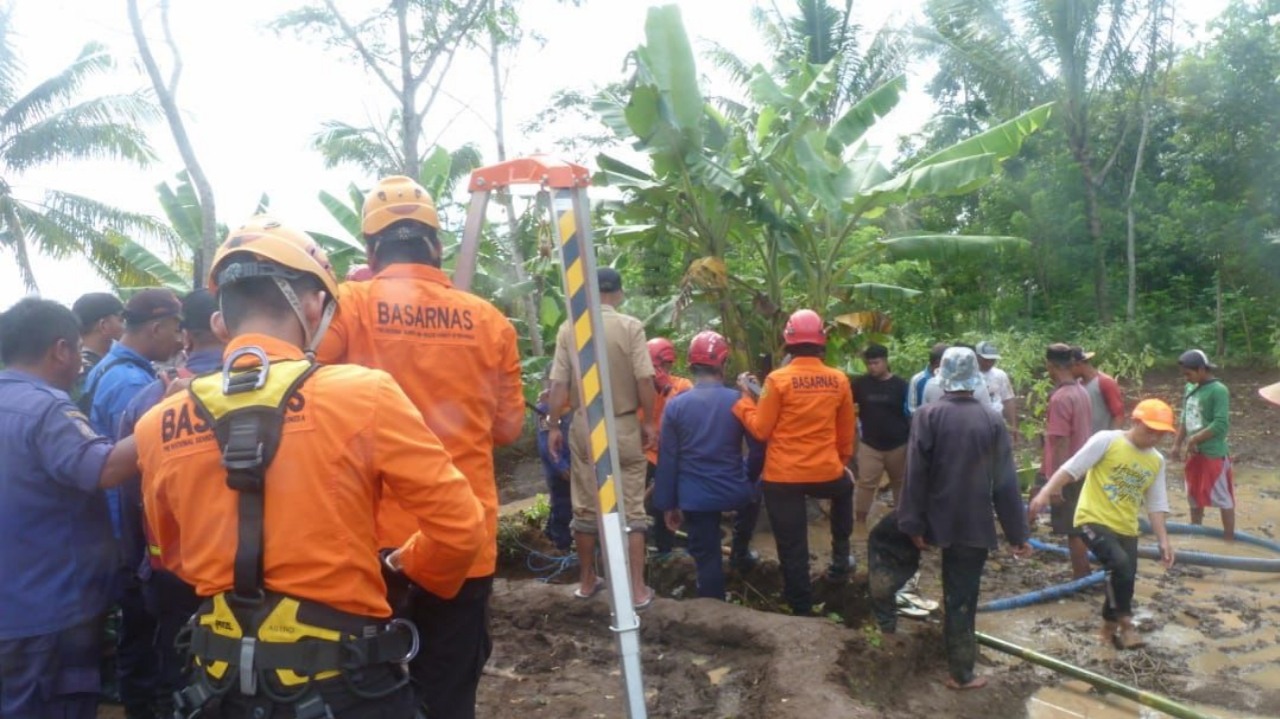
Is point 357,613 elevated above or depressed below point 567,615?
above

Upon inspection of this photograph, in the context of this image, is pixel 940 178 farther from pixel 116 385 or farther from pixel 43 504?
pixel 43 504

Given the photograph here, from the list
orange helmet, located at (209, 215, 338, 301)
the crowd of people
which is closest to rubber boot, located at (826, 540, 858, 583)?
the crowd of people

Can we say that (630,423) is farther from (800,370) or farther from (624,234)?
(624,234)

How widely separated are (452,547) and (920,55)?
826 inches

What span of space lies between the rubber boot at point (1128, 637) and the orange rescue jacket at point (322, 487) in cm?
529

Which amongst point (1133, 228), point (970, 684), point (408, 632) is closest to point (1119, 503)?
point (970, 684)

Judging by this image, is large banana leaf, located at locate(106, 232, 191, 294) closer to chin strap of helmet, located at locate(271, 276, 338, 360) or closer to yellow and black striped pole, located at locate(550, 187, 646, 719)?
yellow and black striped pole, located at locate(550, 187, 646, 719)

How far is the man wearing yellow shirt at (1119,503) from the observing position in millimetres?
5984

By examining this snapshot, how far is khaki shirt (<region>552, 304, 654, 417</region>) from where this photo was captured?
6066 mm

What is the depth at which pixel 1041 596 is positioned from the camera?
22.4 feet

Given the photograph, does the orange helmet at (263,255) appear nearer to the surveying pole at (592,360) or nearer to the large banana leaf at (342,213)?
the surveying pole at (592,360)

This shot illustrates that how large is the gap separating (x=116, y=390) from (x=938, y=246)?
7599 mm

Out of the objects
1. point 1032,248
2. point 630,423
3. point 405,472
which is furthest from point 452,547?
point 1032,248

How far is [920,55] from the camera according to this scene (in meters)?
20.8
